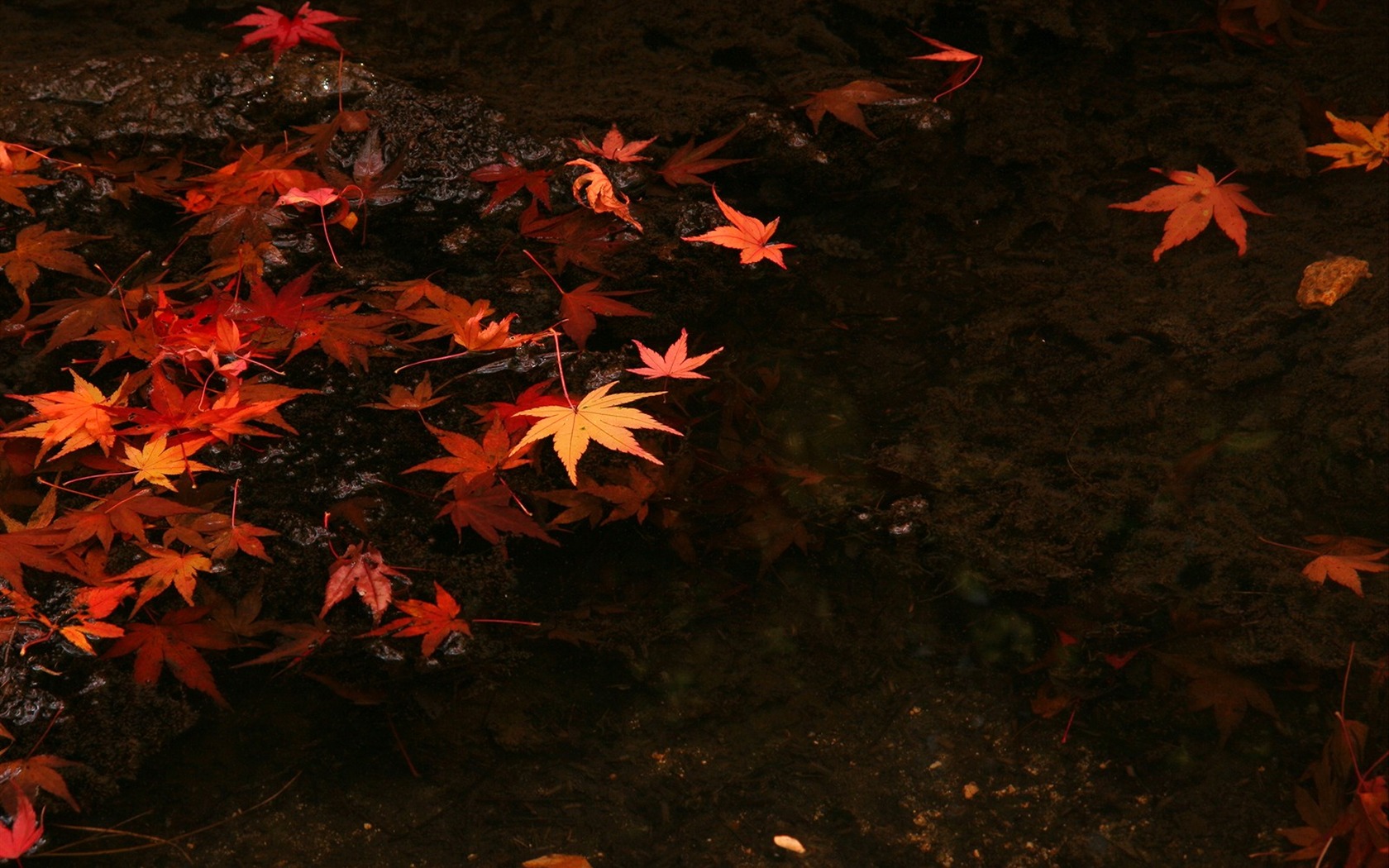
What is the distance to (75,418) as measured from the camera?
2.11 metres

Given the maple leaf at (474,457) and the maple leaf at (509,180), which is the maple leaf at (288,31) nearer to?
the maple leaf at (509,180)

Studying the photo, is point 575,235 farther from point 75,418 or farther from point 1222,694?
point 1222,694

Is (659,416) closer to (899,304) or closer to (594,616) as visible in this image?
(594,616)

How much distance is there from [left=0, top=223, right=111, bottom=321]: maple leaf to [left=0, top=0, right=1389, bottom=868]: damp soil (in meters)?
0.13

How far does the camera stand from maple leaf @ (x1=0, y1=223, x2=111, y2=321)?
98.0 inches

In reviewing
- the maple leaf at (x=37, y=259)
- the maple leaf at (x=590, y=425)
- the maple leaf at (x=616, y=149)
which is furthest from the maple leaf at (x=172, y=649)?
the maple leaf at (x=616, y=149)

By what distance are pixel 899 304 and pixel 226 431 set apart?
1.87m

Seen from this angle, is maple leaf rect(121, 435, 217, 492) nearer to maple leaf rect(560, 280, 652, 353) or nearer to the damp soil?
the damp soil

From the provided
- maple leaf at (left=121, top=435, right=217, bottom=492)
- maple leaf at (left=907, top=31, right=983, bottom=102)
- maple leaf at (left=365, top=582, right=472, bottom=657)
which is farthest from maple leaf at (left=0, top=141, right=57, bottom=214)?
maple leaf at (left=907, top=31, right=983, bottom=102)

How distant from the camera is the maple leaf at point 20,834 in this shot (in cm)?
173

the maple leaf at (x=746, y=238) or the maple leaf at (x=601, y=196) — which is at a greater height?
the maple leaf at (x=601, y=196)

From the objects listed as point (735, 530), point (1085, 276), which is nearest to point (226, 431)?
point (735, 530)

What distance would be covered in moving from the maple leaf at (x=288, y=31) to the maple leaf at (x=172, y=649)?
1883mm

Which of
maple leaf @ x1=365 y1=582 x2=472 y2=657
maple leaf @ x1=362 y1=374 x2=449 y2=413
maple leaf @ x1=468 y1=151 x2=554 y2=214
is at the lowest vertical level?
maple leaf @ x1=365 y1=582 x2=472 y2=657
